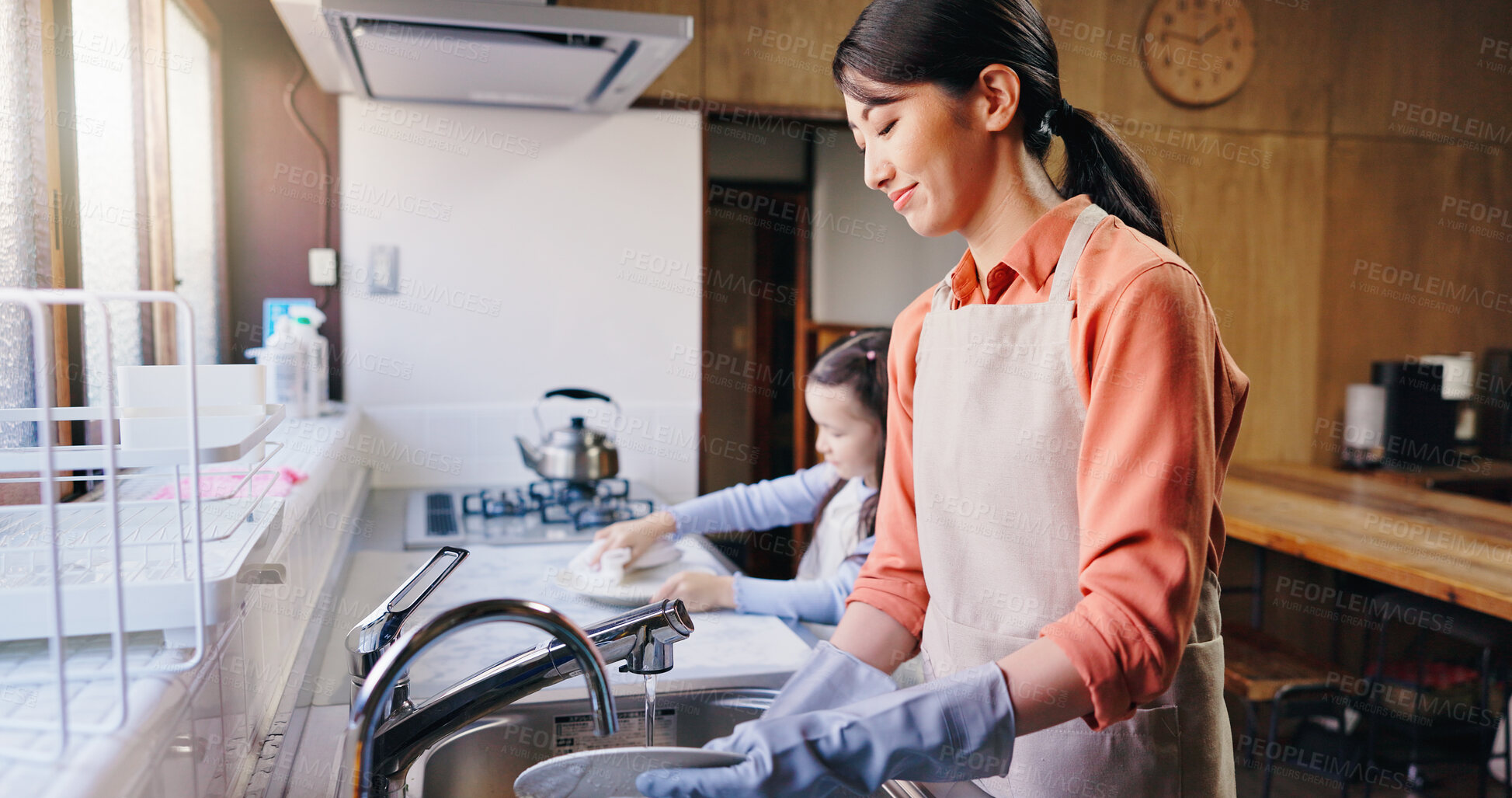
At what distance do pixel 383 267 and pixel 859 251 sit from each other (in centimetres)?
177

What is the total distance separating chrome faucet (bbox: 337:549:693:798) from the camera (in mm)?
568

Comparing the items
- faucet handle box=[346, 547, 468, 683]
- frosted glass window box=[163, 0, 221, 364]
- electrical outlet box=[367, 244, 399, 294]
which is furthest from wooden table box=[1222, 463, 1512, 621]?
frosted glass window box=[163, 0, 221, 364]

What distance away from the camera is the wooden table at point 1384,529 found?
1.94m

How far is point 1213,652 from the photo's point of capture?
3.02 ft

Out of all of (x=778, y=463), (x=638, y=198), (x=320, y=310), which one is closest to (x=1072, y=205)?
(x=638, y=198)

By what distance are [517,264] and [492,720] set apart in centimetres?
175

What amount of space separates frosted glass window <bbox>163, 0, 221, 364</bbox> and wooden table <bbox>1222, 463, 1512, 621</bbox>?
249cm

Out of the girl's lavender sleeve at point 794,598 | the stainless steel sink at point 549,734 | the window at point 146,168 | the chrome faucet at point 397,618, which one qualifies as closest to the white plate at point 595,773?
the chrome faucet at point 397,618

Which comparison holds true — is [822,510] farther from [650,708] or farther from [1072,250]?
[1072,250]

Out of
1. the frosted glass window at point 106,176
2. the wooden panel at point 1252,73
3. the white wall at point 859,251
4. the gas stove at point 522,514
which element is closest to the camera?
the frosted glass window at point 106,176

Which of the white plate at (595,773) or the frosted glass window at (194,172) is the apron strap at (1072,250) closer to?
the white plate at (595,773)

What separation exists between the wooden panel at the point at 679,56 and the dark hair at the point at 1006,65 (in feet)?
6.18

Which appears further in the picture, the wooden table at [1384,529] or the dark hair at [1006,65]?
the wooden table at [1384,529]

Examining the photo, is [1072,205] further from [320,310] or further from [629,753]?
[320,310]
